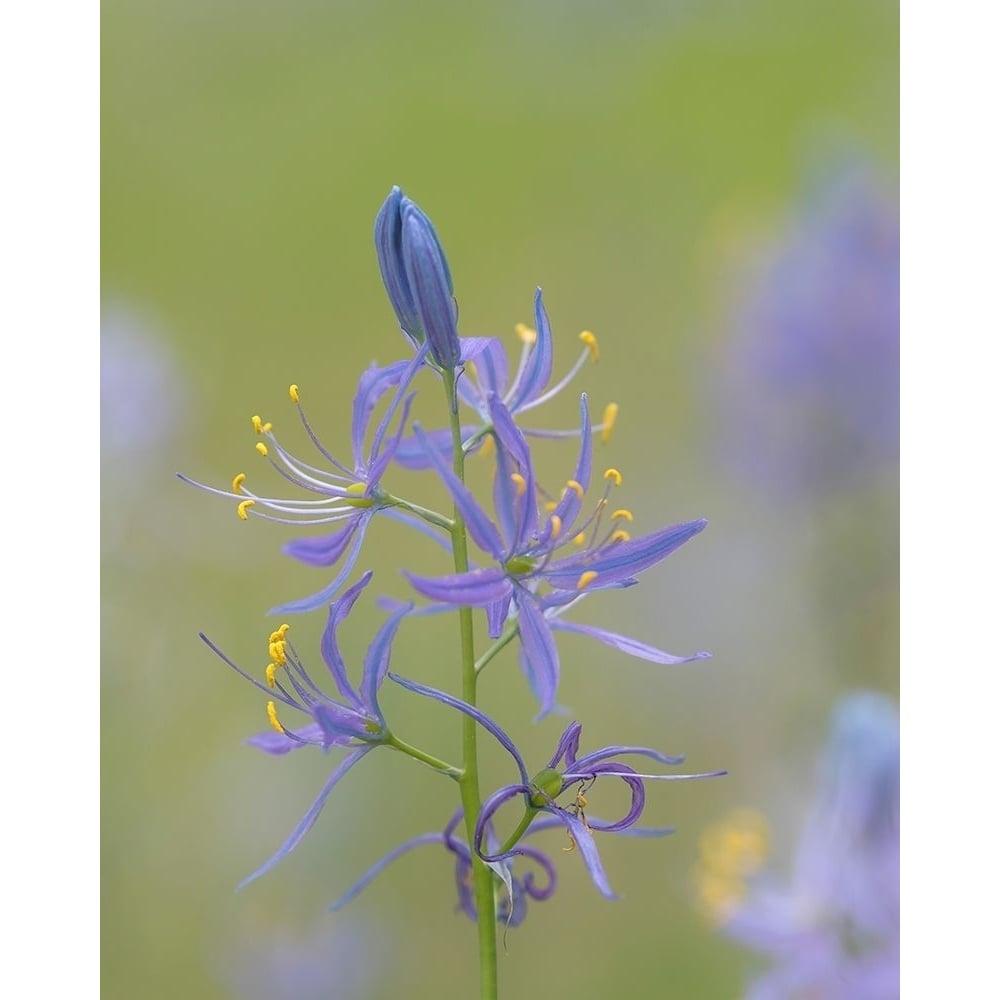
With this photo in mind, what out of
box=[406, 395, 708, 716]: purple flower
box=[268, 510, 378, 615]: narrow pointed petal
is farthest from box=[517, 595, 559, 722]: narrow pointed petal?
box=[268, 510, 378, 615]: narrow pointed petal

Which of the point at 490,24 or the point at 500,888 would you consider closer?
the point at 500,888

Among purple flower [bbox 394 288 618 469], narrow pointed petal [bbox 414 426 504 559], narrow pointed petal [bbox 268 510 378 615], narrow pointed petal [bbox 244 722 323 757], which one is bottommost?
narrow pointed petal [bbox 244 722 323 757]

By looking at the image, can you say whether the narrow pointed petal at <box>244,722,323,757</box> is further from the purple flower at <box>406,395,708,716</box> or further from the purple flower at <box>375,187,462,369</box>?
the purple flower at <box>375,187,462,369</box>

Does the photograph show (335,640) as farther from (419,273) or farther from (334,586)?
(419,273)

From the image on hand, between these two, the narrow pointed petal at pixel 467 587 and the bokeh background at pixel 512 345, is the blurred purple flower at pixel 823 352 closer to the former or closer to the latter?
the bokeh background at pixel 512 345
